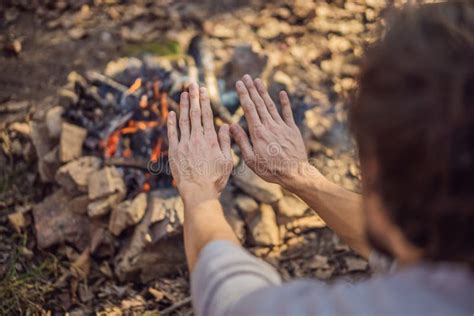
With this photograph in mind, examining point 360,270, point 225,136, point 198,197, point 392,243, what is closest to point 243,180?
point 360,270

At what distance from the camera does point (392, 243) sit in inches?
45.9

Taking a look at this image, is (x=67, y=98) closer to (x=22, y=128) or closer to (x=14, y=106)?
(x=22, y=128)

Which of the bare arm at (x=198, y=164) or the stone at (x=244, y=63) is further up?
the bare arm at (x=198, y=164)

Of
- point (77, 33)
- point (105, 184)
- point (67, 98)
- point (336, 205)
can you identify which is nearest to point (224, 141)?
point (336, 205)

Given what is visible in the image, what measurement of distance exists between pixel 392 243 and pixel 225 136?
94 cm

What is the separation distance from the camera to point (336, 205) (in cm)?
200

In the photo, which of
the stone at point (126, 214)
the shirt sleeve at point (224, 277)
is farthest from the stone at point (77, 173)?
the shirt sleeve at point (224, 277)

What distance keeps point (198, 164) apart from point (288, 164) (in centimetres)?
36

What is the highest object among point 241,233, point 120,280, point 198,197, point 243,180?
point 198,197

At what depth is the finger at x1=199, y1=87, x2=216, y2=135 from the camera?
1964 mm

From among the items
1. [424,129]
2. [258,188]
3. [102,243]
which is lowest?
[102,243]

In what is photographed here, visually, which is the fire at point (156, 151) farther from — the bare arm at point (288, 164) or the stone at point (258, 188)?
the bare arm at point (288, 164)

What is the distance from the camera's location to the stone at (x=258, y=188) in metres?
3.04

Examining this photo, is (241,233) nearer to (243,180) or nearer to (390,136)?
(243,180)
